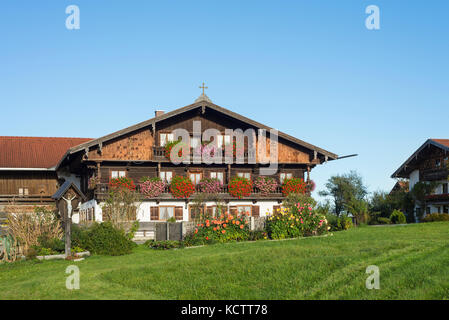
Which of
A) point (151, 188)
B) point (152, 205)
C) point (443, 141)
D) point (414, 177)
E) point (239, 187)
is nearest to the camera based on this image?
point (151, 188)

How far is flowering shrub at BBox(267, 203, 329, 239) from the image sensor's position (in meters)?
23.9

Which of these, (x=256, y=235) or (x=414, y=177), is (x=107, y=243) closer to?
(x=256, y=235)

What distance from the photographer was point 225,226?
23.5 meters

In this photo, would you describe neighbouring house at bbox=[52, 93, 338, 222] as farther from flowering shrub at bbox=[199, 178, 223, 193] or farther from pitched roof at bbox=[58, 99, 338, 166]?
flowering shrub at bbox=[199, 178, 223, 193]

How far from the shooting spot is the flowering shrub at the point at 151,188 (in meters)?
33.6

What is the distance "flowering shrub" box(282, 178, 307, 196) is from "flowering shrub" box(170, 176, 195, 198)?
6486 mm

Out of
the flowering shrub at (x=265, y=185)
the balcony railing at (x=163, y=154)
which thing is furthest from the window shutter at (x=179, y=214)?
the flowering shrub at (x=265, y=185)

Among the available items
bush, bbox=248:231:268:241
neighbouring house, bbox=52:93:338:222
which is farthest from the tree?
bush, bbox=248:231:268:241

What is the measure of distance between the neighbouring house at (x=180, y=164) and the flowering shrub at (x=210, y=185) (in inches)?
22.2

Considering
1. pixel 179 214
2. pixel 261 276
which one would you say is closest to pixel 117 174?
pixel 179 214

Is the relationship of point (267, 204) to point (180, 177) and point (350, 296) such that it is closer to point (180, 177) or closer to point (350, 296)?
point (180, 177)

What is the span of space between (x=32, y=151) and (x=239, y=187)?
56.5ft

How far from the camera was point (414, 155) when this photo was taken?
50656mm
